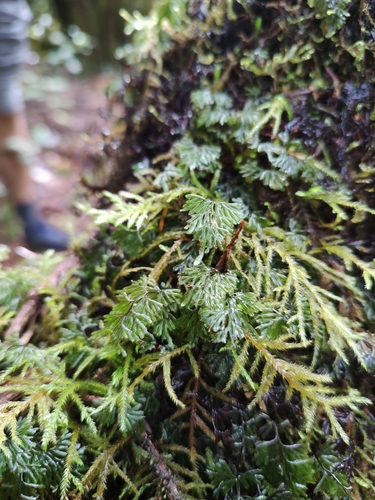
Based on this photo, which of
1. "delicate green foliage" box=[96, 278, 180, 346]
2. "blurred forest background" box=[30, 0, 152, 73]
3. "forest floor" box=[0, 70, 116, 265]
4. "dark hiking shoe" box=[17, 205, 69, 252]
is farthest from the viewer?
"blurred forest background" box=[30, 0, 152, 73]

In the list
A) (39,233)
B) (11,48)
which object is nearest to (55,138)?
(39,233)

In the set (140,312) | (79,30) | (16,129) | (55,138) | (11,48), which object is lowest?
(140,312)

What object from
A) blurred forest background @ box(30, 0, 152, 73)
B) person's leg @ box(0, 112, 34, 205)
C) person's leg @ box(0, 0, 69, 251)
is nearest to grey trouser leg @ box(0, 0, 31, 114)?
person's leg @ box(0, 0, 69, 251)

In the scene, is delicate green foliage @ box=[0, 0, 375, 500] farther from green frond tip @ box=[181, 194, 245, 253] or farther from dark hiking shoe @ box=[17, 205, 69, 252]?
dark hiking shoe @ box=[17, 205, 69, 252]

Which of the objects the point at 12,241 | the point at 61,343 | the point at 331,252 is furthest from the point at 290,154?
the point at 12,241

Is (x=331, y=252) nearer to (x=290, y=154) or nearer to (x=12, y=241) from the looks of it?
(x=290, y=154)

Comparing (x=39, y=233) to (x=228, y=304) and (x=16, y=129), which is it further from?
(x=228, y=304)

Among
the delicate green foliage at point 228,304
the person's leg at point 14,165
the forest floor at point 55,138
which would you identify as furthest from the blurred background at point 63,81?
the delicate green foliage at point 228,304
